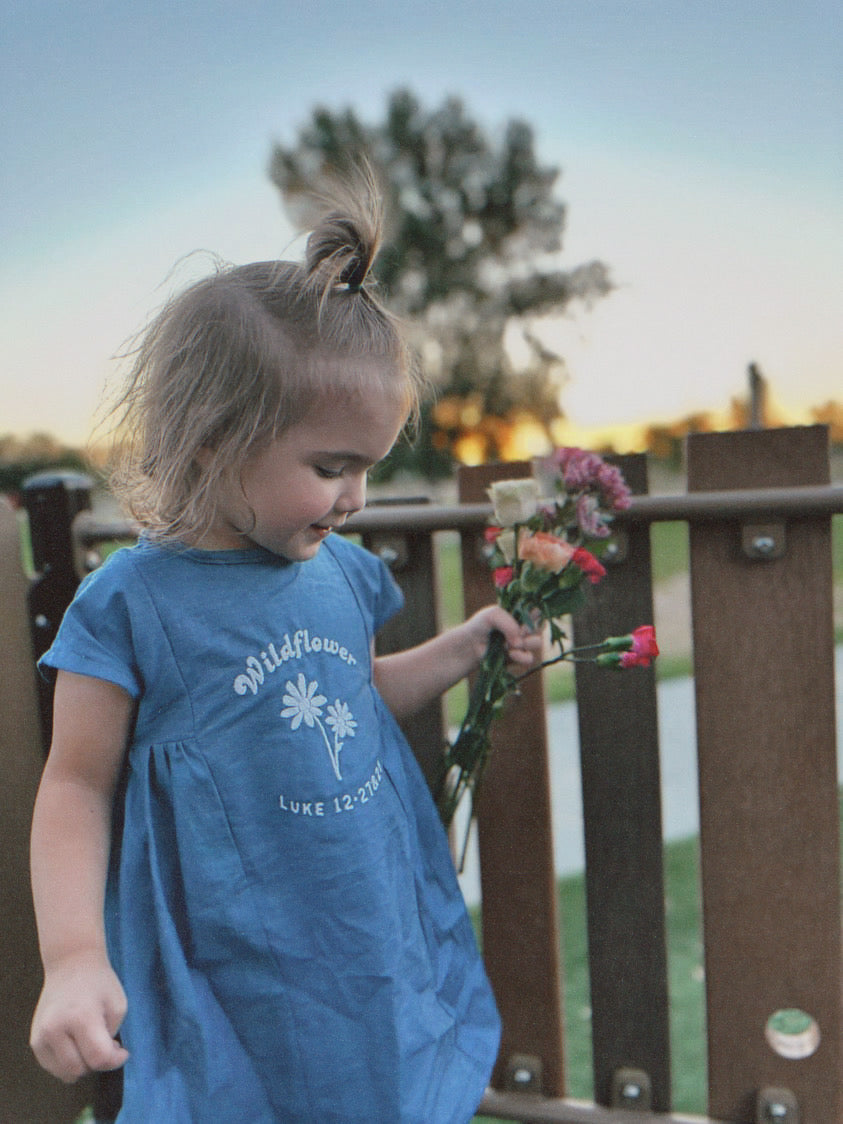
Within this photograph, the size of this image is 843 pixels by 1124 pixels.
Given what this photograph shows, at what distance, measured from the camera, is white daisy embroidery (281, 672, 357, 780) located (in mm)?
1195

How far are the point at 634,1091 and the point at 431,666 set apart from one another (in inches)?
32.7

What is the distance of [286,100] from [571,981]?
27400mm

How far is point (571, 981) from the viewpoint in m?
2.43

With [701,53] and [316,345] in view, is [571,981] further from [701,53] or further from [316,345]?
[701,53]

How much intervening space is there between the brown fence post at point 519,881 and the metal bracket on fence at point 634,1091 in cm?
10

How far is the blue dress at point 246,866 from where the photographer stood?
114cm

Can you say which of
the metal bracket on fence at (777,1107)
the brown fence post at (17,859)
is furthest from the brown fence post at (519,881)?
the brown fence post at (17,859)

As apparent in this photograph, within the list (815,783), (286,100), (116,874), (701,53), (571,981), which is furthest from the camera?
(286,100)

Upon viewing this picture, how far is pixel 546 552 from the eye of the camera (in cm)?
130

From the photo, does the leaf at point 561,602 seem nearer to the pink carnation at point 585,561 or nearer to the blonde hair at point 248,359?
the pink carnation at point 585,561

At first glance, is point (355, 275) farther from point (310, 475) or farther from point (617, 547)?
point (617, 547)

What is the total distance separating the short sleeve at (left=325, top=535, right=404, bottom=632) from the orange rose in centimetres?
22

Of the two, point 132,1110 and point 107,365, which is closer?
point 132,1110

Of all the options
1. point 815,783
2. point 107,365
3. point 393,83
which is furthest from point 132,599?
point 393,83
